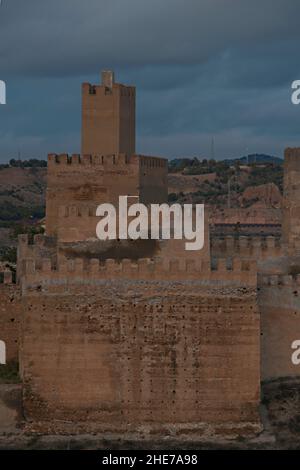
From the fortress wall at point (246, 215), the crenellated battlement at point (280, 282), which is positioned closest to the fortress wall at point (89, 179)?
the crenellated battlement at point (280, 282)

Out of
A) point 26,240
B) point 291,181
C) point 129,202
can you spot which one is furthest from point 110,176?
point 291,181

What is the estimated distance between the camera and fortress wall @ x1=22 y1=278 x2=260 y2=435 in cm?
2212

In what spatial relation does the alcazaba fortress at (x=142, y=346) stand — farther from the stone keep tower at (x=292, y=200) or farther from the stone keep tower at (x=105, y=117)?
the stone keep tower at (x=105, y=117)

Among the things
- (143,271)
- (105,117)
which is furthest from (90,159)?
(143,271)

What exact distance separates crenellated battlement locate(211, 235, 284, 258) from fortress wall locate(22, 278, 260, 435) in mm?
4058

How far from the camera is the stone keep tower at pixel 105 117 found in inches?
1061

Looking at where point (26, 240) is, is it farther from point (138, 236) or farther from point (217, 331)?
point (217, 331)

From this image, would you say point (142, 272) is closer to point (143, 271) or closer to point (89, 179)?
point (143, 271)

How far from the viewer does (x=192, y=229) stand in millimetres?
23719

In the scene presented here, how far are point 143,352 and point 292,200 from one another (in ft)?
24.5

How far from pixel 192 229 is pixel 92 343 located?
12.7ft

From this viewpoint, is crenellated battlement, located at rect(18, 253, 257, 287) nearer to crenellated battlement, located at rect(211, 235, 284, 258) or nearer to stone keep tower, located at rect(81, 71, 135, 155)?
crenellated battlement, located at rect(211, 235, 284, 258)

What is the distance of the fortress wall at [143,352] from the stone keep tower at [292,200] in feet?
16.9

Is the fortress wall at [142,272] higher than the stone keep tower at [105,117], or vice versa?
the stone keep tower at [105,117]
